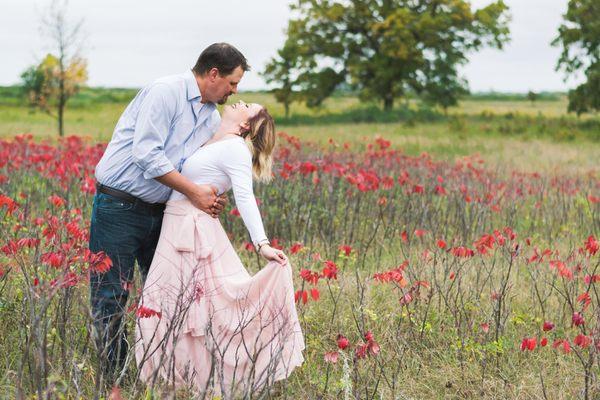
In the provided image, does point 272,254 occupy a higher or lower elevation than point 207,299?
higher

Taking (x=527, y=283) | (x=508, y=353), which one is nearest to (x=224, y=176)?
(x=508, y=353)

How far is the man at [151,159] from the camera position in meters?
3.79

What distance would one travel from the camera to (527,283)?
5.81 metres

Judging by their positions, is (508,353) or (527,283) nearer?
(508,353)

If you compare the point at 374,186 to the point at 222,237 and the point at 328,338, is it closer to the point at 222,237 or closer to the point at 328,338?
the point at 328,338

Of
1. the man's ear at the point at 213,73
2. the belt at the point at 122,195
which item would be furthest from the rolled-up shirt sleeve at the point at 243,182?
the belt at the point at 122,195

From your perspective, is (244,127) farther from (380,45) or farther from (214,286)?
(380,45)

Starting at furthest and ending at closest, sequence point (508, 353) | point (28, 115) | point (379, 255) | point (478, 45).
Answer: point (28, 115), point (478, 45), point (379, 255), point (508, 353)

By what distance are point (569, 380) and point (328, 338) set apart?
1.44 meters

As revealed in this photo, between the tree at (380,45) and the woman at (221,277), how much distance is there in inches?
1175

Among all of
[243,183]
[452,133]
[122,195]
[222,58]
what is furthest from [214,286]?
[452,133]

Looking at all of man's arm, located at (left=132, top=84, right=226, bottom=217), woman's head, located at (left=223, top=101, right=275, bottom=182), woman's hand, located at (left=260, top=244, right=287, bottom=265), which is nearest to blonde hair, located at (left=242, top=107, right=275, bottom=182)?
woman's head, located at (left=223, top=101, right=275, bottom=182)

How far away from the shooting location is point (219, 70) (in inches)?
152

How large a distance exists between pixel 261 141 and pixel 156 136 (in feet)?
1.80
